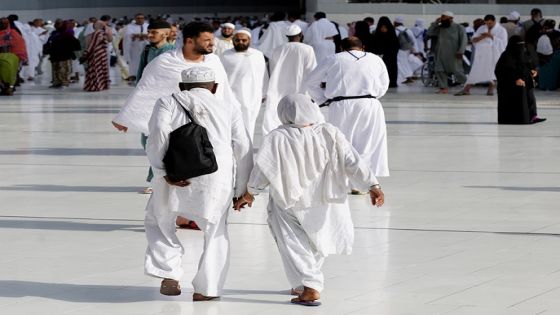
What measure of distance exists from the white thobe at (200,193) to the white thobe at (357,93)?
4088 millimetres

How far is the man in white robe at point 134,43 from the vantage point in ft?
95.1

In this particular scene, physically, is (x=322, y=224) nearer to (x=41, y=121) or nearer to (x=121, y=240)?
(x=121, y=240)

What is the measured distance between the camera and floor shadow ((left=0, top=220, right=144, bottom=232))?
30.4ft

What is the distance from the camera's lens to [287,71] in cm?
1402

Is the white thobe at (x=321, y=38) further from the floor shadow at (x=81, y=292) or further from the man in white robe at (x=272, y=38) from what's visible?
the floor shadow at (x=81, y=292)

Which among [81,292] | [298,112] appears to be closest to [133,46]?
[81,292]

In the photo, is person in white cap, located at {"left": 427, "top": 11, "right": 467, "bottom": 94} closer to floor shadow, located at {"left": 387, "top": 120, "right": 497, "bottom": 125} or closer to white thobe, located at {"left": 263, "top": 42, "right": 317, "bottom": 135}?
floor shadow, located at {"left": 387, "top": 120, "right": 497, "bottom": 125}

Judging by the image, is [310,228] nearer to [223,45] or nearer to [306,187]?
[306,187]

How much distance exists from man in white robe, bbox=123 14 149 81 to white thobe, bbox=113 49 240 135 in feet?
64.7

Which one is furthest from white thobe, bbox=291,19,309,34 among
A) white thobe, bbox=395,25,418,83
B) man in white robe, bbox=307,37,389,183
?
man in white robe, bbox=307,37,389,183

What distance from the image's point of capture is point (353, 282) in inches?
290

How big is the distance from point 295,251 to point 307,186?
1.07 ft

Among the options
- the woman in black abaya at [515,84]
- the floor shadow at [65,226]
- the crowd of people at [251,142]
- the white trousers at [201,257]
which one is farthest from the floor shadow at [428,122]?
the white trousers at [201,257]

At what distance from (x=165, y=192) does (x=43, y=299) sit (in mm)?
849
